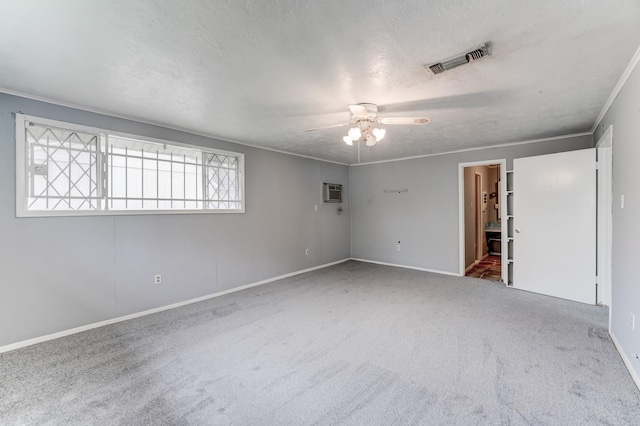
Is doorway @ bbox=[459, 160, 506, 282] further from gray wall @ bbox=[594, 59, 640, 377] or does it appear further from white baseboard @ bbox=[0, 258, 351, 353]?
white baseboard @ bbox=[0, 258, 351, 353]

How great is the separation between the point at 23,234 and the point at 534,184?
247 inches

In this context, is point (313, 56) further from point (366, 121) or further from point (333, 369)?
point (333, 369)

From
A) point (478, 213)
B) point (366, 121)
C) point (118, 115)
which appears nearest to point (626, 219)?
point (366, 121)

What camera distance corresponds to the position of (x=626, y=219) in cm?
224

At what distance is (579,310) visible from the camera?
11.1 ft

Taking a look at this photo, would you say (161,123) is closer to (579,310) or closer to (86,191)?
(86,191)

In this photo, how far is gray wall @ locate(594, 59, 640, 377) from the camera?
2.02 meters

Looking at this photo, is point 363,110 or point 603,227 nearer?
point 363,110

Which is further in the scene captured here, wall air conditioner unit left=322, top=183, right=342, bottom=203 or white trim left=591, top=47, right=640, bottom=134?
wall air conditioner unit left=322, top=183, right=342, bottom=203

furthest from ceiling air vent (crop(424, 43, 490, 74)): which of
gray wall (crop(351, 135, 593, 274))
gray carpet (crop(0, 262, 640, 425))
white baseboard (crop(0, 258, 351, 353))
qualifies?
white baseboard (crop(0, 258, 351, 353))

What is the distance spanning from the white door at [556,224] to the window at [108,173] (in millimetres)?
4552

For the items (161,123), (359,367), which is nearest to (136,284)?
(161,123)

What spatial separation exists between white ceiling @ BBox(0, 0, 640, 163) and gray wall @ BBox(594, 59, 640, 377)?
10.6 inches

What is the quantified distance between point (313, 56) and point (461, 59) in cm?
107
